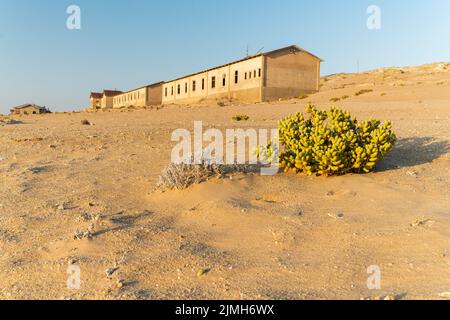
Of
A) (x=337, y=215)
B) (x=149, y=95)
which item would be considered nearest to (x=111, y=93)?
(x=149, y=95)

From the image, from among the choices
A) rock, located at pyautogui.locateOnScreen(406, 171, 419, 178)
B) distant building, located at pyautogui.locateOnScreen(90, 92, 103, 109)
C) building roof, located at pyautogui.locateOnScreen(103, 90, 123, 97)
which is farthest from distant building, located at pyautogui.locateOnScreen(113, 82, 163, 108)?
rock, located at pyautogui.locateOnScreen(406, 171, 419, 178)

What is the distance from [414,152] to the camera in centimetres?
652

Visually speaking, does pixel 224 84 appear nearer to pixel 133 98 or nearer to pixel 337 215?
pixel 133 98

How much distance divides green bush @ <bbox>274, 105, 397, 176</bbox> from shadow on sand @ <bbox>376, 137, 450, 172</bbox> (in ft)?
1.54

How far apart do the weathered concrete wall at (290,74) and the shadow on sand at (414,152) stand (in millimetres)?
19730

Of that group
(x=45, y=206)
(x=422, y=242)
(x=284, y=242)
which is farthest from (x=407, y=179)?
(x=45, y=206)

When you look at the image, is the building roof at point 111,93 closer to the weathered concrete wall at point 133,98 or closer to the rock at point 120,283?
the weathered concrete wall at point 133,98

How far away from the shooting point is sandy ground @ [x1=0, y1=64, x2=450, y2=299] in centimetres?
284

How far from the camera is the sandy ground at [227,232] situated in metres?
2.84

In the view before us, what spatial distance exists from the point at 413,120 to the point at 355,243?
7.49 meters

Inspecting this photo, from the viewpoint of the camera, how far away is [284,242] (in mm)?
3559

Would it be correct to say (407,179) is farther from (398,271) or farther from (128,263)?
(128,263)

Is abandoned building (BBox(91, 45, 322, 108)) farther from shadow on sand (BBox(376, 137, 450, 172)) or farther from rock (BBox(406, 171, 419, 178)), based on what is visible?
rock (BBox(406, 171, 419, 178))
